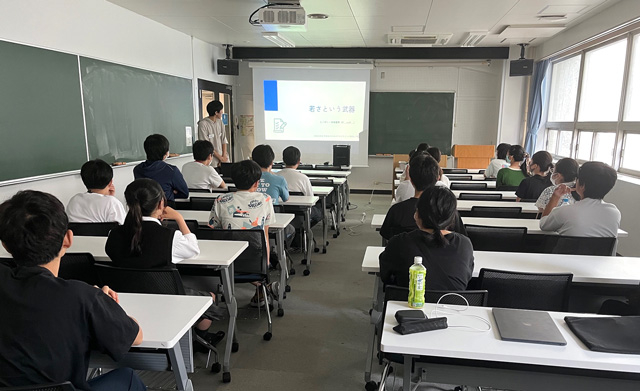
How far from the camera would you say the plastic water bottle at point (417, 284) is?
1.64m

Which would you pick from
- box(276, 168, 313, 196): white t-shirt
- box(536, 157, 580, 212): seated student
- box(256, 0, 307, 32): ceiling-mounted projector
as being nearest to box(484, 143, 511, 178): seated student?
box(536, 157, 580, 212): seated student

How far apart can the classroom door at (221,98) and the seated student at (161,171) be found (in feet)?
12.7

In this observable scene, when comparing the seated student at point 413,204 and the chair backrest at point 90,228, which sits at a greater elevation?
the seated student at point 413,204

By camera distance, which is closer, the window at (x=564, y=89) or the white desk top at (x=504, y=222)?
the white desk top at (x=504, y=222)

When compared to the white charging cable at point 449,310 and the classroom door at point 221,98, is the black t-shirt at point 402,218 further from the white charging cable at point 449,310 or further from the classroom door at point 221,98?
the classroom door at point 221,98

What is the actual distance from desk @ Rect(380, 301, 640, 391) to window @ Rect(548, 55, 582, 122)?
6.17 metres

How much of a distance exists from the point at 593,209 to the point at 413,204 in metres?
1.16

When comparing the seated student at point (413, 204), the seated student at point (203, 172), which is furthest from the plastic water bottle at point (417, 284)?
the seated student at point (203, 172)

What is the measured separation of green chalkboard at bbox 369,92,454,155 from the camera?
875cm

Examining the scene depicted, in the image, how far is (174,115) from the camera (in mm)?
6578

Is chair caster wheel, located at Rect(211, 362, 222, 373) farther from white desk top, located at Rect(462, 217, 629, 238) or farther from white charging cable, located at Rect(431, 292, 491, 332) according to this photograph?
white desk top, located at Rect(462, 217, 629, 238)

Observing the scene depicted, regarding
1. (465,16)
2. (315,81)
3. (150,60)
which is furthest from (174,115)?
(465,16)

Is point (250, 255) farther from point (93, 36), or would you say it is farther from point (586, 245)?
point (93, 36)

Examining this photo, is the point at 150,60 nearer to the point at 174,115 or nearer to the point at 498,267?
the point at 174,115
